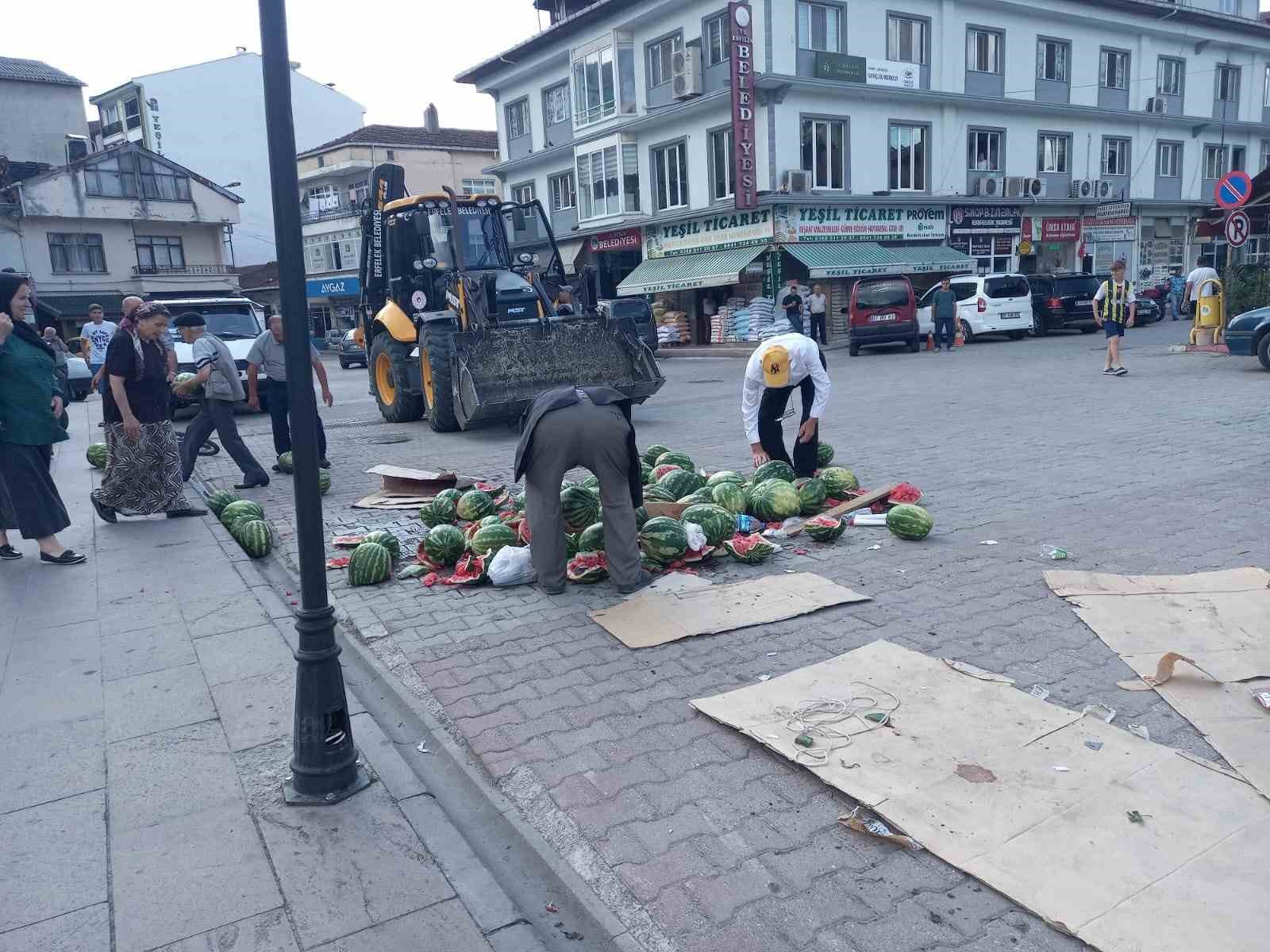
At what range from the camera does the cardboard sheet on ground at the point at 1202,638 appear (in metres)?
3.65

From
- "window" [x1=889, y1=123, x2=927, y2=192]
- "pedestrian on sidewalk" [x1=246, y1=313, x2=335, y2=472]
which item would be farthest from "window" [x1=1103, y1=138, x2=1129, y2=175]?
"pedestrian on sidewalk" [x1=246, y1=313, x2=335, y2=472]

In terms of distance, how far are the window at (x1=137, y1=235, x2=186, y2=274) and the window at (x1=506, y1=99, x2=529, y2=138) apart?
2002 cm

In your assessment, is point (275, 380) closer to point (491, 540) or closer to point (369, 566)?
point (369, 566)

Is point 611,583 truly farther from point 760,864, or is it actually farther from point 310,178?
point 310,178

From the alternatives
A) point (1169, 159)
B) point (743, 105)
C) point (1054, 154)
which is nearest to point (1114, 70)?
point (1054, 154)

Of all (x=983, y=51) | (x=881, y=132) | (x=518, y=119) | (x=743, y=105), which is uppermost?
(x=518, y=119)

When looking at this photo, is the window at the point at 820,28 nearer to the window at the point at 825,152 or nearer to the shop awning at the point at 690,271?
the window at the point at 825,152

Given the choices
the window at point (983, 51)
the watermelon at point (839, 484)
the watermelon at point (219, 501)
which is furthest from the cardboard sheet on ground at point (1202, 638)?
the window at point (983, 51)

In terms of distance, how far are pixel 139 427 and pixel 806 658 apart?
627cm

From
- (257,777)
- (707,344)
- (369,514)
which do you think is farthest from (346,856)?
(707,344)

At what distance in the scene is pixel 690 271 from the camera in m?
30.6

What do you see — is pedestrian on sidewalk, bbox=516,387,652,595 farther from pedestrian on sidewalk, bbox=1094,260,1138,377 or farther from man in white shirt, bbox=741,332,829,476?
pedestrian on sidewalk, bbox=1094,260,1138,377

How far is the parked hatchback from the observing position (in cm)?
2372

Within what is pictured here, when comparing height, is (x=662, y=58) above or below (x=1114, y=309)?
above
